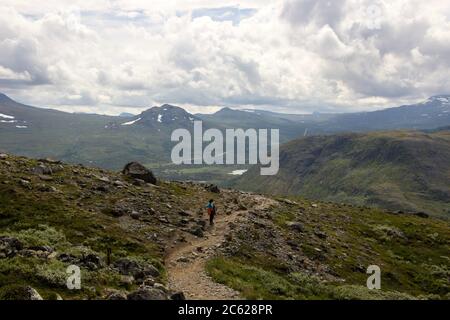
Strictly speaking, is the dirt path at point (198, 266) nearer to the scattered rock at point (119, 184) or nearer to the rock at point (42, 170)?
the scattered rock at point (119, 184)

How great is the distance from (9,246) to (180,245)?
14680 mm

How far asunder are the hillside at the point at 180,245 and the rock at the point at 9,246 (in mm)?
87

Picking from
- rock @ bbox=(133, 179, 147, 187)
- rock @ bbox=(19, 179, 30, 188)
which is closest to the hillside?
rock @ bbox=(133, 179, 147, 187)

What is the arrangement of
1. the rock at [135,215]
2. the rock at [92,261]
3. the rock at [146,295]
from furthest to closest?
the rock at [135,215] < the rock at [92,261] < the rock at [146,295]

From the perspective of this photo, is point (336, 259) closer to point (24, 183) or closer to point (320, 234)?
point (320, 234)

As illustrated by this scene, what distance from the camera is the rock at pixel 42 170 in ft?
169

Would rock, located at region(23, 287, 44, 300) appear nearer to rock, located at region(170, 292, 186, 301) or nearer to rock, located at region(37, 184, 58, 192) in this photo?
rock, located at region(170, 292, 186, 301)

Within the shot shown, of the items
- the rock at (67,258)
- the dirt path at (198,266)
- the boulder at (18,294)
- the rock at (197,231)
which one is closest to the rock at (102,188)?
the rock at (197,231)

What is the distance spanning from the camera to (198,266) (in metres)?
33.1

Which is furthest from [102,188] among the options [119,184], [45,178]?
[45,178]

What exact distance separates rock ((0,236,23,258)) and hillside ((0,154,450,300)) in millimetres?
87
